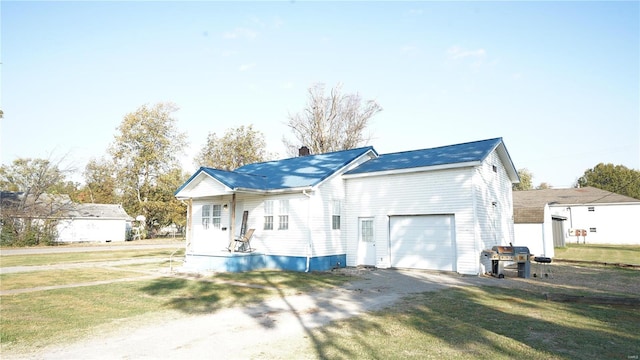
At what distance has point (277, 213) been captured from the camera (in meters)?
17.6

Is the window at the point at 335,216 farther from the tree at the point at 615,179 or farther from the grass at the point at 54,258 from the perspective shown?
the tree at the point at 615,179

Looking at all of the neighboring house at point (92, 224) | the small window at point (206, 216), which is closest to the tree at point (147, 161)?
the neighboring house at point (92, 224)

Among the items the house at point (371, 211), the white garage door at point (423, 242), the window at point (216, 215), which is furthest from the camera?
the window at point (216, 215)

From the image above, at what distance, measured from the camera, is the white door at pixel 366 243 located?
690 inches

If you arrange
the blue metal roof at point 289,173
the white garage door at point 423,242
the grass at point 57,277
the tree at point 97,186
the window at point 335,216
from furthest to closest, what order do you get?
the tree at point 97,186, the window at point 335,216, the blue metal roof at point 289,173, the white garage door at point 423,242, the grass at point 57,277

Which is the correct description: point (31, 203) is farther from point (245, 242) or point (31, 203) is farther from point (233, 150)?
point (245, 242)

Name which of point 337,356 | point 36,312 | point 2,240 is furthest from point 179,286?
point 2,240

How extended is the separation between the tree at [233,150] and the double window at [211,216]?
98.5 ft

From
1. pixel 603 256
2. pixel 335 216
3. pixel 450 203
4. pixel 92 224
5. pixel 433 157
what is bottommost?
pixel 603 256

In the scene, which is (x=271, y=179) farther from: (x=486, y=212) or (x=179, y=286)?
(x=486, y=212)

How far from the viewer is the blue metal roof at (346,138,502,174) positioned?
51.3 ft

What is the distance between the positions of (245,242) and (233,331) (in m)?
10.8

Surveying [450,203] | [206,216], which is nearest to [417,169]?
[450,203]

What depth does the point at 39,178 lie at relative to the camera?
41.8 meters
